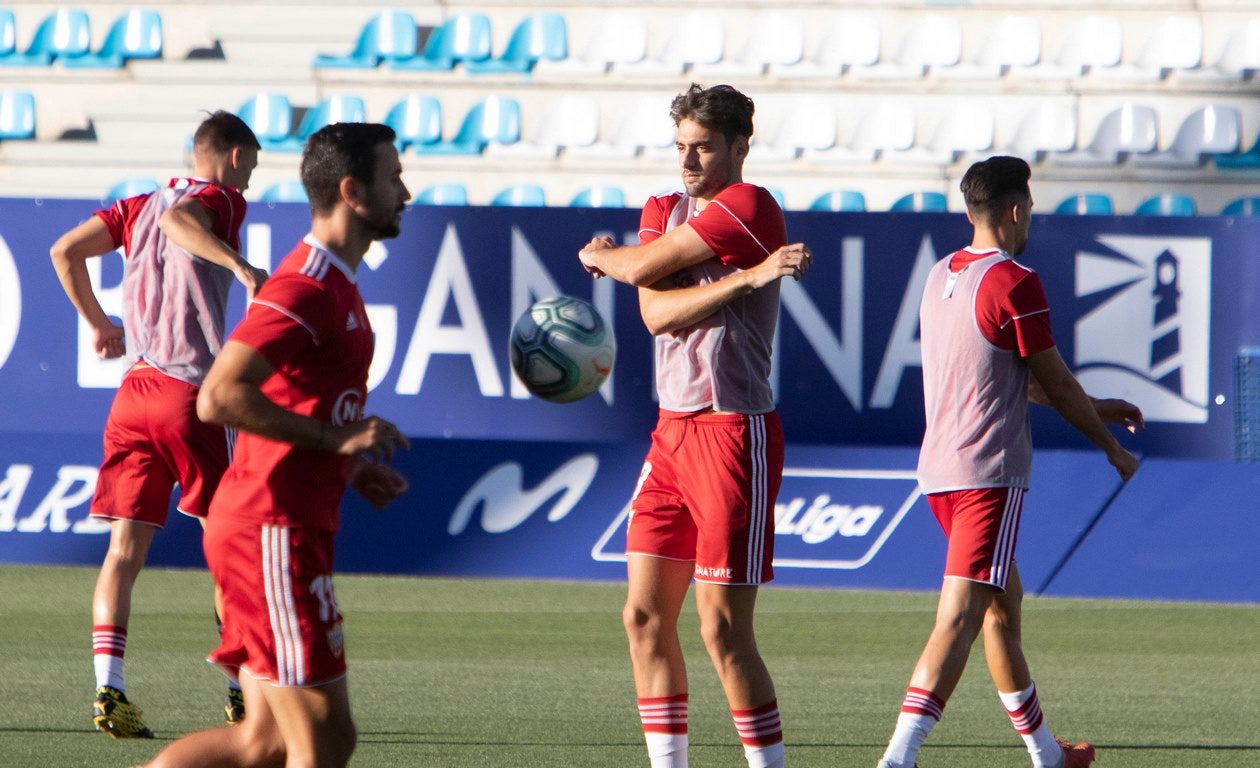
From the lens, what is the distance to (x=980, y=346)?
544 centimetres

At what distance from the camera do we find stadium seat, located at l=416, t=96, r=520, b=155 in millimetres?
16641

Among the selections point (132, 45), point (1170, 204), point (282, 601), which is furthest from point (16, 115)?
point (282, 601)

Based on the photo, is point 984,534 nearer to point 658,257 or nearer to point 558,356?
point 658,257

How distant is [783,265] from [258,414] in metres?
1.59

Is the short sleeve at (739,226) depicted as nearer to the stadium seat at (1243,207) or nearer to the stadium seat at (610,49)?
the stadium seat at (1243,207)

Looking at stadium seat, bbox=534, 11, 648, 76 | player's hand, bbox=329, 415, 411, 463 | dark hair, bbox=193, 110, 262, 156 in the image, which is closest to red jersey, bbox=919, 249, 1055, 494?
player's hand, bbox=329, 415, 411, 463

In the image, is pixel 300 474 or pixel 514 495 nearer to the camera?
pixel 300 474

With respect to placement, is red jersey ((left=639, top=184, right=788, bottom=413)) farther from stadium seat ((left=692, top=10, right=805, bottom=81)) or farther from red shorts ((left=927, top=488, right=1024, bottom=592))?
stadium seat ((left=692, top=10, right=805, bottom=81))

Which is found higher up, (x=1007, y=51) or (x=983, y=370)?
(x=1007, y=51)

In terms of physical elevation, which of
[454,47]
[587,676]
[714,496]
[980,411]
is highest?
[454,47]

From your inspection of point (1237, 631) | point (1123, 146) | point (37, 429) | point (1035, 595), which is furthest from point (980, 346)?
point (1123, 146)

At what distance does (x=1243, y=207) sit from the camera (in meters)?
15.0

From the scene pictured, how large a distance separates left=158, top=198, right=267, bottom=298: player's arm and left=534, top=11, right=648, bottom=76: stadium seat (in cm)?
1109

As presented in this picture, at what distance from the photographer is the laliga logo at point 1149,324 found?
36.9ft
